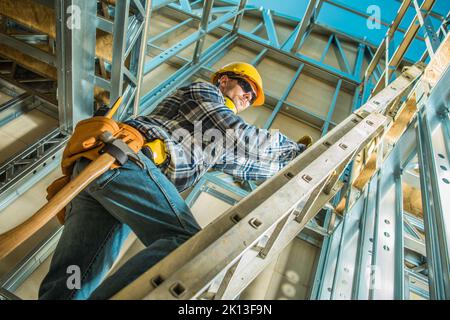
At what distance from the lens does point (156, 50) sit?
662cm

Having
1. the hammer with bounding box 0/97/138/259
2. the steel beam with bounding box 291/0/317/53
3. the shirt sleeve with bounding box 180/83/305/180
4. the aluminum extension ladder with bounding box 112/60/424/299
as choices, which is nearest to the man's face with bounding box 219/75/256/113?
the shirt sleeve with bounding box 180/83/305/180

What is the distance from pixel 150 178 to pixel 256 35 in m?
7.51

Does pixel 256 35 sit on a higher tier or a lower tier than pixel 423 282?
higher

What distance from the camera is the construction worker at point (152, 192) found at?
6.31 feet

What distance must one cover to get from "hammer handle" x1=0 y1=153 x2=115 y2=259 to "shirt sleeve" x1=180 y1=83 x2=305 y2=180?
37.5 inches

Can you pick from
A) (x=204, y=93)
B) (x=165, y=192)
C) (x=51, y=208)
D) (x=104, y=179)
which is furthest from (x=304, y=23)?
(x=51, y=208)

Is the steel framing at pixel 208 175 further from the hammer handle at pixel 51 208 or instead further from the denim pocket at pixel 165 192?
the hammer handle at pixel 51 208

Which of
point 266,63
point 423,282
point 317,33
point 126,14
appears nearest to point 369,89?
point 266,63

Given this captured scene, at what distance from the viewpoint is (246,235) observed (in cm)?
138

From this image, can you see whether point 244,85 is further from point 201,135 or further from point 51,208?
point 51,208

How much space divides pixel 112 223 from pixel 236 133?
114cm

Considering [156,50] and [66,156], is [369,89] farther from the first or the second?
[66,156]

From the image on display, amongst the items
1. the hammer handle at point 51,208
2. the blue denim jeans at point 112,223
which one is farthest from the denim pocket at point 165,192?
the hammer handle at point 51,208

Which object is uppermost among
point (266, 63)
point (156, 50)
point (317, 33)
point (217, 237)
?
point (317, 33)
